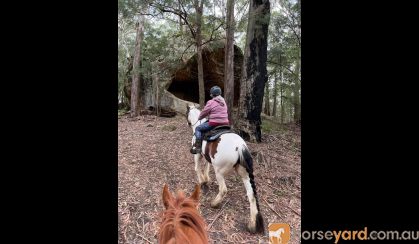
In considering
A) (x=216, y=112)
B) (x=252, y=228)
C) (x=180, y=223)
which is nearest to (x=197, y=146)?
(x=216, y=112)

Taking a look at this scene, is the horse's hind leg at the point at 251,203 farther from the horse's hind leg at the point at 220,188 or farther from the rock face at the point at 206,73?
the rock face at the point at 206,73

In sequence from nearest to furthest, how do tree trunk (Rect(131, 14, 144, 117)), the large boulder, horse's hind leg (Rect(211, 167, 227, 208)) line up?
1. horse's hind leg (Rect(211, 167, 227, 208))
2. the large boulder
3. tree trunk (Rect(131, 14, 144, 117))

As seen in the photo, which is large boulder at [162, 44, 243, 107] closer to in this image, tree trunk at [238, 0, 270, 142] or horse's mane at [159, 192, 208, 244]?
tree trunk at [238, 0, 270, 142]

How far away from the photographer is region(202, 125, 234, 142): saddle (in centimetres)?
413

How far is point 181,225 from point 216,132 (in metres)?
2.71

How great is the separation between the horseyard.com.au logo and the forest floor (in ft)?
0.28

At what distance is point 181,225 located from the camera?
5.40 ft

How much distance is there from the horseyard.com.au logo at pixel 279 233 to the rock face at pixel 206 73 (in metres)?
8.07

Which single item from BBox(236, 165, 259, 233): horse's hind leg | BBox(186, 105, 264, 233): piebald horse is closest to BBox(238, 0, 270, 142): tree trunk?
BBox(186, 105, 264, 233): piebald horse

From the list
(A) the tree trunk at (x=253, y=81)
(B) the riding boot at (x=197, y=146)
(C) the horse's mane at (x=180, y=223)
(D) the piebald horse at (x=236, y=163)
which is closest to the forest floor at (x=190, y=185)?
(D) the piebald horse at (x=236, y=163)

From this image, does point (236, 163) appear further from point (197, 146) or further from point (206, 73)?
point (206, 73)

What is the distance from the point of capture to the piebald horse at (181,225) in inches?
61.7
